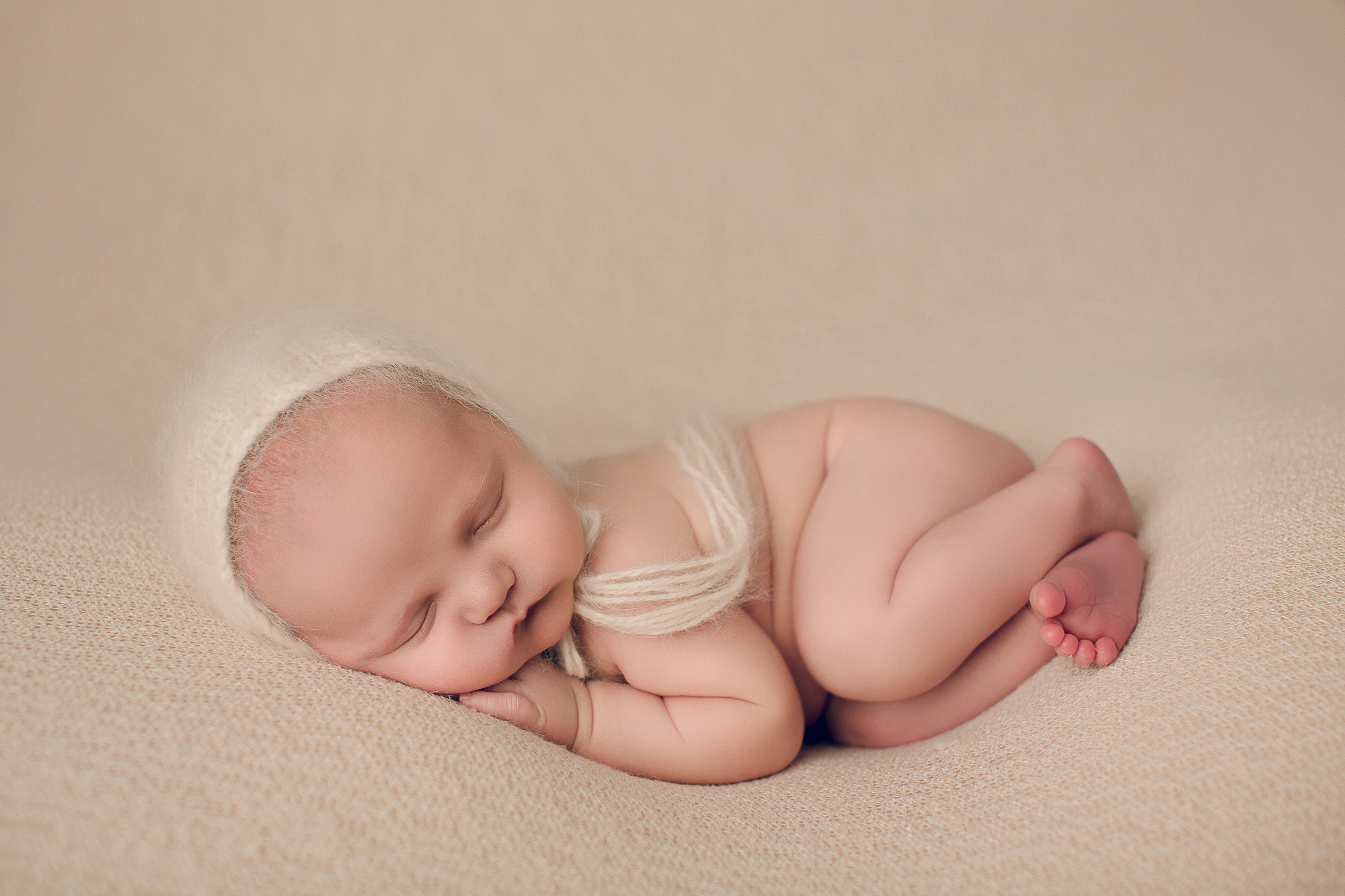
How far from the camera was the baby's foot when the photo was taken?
938mm

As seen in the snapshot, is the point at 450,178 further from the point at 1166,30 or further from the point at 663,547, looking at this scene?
the point at 1166,30

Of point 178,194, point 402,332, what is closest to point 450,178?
point 178,194

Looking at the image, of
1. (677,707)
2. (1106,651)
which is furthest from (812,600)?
(1106,651)

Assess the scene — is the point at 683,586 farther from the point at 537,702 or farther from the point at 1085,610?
the point at 1085,610

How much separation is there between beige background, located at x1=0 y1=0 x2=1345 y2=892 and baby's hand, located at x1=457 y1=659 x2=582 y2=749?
0.06m

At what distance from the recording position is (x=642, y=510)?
1.15m

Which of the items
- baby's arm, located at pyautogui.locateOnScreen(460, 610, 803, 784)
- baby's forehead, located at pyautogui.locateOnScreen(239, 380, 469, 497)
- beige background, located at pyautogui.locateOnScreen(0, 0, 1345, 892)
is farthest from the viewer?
baby's arm, located at pyautogui.locateOnScreen(460, 610, 803, 784)

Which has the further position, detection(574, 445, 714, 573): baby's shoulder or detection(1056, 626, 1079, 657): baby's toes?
detection(574, 445, 714, 573): baby's shoulder

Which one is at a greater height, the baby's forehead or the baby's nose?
the baby's forehead

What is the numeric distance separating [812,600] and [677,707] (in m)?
0.21

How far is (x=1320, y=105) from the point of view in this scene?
201cm

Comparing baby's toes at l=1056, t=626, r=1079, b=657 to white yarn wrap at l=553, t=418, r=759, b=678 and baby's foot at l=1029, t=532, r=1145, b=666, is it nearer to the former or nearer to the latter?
baby's foot at l=1029, t=532, r=1145, b=666

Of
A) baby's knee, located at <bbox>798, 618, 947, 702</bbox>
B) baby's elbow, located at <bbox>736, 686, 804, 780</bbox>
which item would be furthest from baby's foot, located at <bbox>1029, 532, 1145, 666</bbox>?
baby's elbow, located at <bbox>736, 686, 804, 780</bbox>

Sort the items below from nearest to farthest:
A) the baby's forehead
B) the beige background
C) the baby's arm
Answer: the beige background, the baby's forehead, the baby's arm
